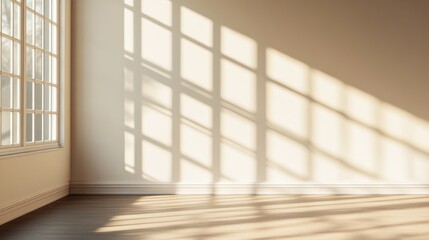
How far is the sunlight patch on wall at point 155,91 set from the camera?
7570 mm

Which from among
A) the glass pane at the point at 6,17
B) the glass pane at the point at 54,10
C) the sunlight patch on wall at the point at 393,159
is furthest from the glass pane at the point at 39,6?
the sunlight patch on wall at the point at 393,159

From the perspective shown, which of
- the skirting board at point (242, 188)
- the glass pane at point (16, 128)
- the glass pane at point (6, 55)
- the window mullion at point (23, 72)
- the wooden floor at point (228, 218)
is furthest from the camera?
the skirting board at point (242, 188)

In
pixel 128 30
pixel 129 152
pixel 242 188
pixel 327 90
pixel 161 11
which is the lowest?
pixel 242 188

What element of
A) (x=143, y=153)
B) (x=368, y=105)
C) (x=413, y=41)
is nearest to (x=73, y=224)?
(x=143, y=153)

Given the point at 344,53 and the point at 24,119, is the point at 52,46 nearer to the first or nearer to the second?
the point at 24,119

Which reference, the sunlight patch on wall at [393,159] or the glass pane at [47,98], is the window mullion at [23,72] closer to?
the glass pane at [47,98]

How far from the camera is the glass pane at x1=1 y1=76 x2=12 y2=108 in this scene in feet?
18.3

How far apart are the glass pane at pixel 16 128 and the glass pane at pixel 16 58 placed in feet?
1.42

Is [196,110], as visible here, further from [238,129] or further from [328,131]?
[328,131]

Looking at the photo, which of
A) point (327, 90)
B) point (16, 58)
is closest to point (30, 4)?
point (16, 58)

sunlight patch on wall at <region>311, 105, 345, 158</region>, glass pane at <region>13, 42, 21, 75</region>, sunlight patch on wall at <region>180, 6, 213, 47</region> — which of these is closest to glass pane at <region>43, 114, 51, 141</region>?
glass pane at <region>13, 42, 21, 75</region>

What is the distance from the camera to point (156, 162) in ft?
24.8

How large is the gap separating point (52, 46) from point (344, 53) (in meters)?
3.66

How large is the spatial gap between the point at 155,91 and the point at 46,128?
145 cm
